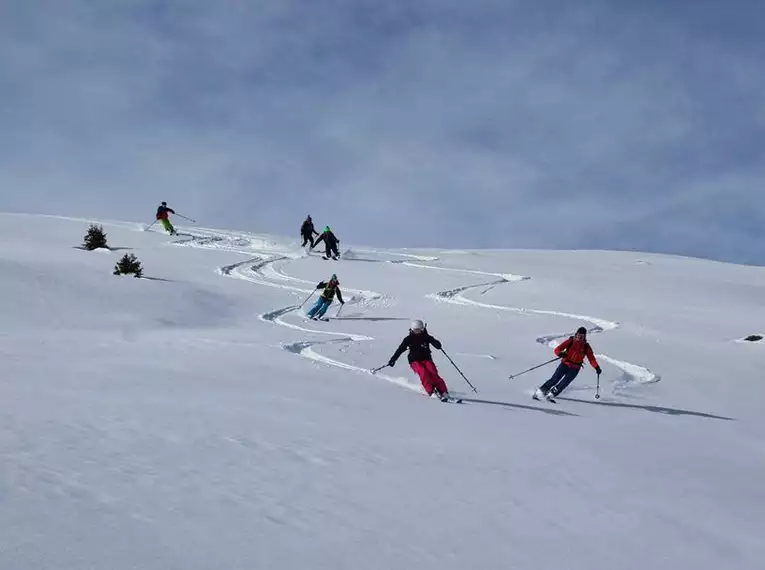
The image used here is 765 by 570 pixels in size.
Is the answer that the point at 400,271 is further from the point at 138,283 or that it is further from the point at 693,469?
the point at 693,469

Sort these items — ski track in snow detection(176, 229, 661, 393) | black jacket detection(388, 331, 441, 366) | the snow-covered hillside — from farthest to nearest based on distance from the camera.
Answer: ski track in snow detection(176, 229, 661, 393)
black jacket detection(388, 331, 441, 366)
the snow-covered hillside

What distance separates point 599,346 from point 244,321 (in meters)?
9.00

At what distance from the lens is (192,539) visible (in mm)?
4051

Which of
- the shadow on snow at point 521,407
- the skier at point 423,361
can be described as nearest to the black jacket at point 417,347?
the skier at point 423,361

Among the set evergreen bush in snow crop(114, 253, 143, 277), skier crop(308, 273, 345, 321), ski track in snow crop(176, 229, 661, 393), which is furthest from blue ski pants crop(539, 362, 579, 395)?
evergreen bush in snow crop(114, 253, 143, 277)

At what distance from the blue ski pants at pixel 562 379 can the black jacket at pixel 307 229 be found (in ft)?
83.9

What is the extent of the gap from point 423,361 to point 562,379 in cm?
237

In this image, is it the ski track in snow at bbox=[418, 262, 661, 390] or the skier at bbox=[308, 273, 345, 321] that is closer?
the ski track in snow at bbox=[418, 262, 661, 390]

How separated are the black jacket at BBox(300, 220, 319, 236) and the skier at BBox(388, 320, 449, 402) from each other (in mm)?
25010

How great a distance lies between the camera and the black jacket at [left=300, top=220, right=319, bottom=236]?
35.3 m

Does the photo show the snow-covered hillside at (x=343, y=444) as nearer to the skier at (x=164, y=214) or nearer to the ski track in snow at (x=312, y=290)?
the ski track in snow at (x=312, y=290)

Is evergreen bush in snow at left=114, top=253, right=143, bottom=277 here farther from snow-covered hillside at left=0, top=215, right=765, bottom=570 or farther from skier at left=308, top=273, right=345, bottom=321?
skier at left=308, top=273, right=345, bottom=321

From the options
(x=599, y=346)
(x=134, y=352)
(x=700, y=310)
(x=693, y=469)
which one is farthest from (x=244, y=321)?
(x=700, y=310)

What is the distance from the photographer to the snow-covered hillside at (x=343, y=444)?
4305 millimetres
